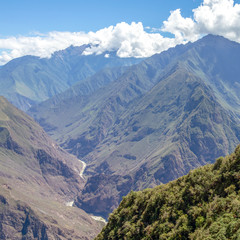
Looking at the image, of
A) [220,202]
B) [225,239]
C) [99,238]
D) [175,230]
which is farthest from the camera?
[99,238]

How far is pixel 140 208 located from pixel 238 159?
964 inches

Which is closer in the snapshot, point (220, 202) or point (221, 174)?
point (220, 202)

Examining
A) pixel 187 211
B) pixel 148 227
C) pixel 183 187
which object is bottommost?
pixel 148 227

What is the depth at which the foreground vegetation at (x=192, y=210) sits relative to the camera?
40250 millimetres

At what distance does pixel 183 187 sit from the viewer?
5800 centimetres

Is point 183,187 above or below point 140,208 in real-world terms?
above

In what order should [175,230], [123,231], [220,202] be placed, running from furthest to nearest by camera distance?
[123,231] → [175,230] → [220,202]

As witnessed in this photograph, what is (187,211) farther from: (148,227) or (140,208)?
(140,208)

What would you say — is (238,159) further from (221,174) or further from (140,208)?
(140,208)

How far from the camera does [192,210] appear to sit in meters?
49.1

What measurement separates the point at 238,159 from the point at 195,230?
1450 cm

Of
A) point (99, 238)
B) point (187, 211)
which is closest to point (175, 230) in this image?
point (187, 211)

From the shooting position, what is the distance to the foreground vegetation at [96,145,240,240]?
132ft

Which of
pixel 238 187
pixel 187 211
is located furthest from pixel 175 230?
pixel 238 187
